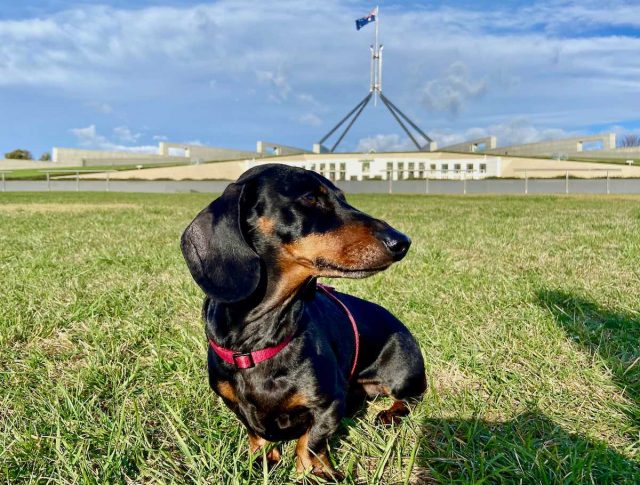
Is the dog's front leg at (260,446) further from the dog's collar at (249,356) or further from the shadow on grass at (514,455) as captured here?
the shadow on grass at (514,455)

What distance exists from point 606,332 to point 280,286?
8.05 feet

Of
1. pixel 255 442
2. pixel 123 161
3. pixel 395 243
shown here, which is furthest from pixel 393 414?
pixel 123 161

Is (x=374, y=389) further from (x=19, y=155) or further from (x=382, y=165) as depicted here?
(x=19, y=155)

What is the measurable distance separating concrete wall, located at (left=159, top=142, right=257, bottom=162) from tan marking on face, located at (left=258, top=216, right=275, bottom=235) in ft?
227

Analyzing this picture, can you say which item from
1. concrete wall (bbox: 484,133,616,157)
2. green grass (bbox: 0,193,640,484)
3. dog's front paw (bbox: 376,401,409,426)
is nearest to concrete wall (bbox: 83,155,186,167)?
concrete wall (bbox: 484,133,616,157)

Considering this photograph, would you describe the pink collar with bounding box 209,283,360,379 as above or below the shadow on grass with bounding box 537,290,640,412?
above

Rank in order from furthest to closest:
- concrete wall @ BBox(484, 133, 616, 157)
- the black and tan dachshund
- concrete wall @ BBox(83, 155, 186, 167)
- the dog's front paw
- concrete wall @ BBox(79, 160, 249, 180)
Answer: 1. concrete wall @ BBox(83, 155, 186, 167)
2. concrete wall @ BBox(484, 133, 616, 157)
3. concrete wall @ BBox(79, 160, 249, 180)
4. the dog's front paw
5. the black and tan dachshund

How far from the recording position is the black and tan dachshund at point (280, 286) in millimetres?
1975

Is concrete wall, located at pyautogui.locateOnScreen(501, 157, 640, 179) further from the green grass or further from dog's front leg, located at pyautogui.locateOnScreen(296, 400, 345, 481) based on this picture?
dog's front leg, located at pyautogui.locateOnScreen(296, 400, 345, 481)

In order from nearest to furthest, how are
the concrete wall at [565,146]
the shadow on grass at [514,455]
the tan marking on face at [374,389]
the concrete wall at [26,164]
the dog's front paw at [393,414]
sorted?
the shadow on grass at [514,455] < the dog's front paw at [393,414] < the tan marking on face at [374,389] < the concrete wall at [565,146] < the concrete wall at [26,164]

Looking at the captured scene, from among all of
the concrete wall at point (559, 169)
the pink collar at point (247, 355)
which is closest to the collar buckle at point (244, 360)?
the pink collar at point (247, 355)

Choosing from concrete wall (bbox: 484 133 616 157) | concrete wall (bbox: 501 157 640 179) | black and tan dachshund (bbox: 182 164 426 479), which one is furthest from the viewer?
concrete wall (bbox: 484 133 616 157)

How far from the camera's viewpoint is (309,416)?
202cm

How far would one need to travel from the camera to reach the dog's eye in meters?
2.12
